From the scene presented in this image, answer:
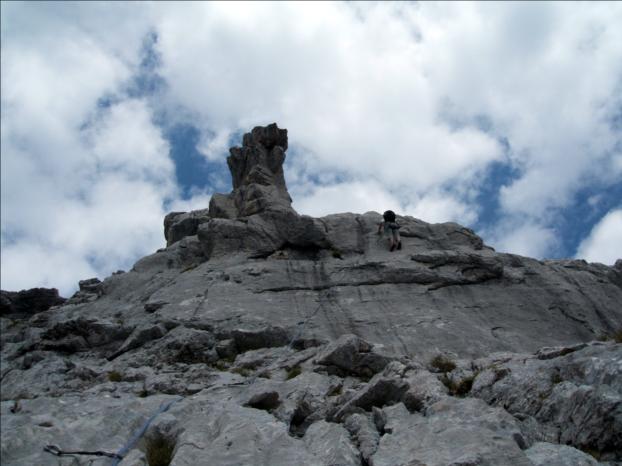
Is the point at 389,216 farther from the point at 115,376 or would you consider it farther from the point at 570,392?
the point at 570,392

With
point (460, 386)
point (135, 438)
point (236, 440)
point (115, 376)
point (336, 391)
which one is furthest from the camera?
point (115, 376)

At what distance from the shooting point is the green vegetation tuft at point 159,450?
13.0 meters

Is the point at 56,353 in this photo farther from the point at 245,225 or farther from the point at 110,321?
the point at 245,225

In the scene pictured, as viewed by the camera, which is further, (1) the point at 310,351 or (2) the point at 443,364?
(1) the point at 310,351

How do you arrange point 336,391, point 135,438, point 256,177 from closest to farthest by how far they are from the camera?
point 135,438, point 336,391, point 256,177

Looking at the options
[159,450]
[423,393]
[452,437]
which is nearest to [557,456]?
[452,437]

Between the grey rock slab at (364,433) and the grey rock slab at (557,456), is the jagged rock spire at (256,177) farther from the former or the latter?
the grey rock slab at (557,456)

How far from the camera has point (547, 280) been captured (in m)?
31.4

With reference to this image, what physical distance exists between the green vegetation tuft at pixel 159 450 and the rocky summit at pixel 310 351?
46mm

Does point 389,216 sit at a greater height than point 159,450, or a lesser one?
greater

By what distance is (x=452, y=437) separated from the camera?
38.7 ft

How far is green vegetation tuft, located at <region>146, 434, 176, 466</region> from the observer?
12984 millimetres

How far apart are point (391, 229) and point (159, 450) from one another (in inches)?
957

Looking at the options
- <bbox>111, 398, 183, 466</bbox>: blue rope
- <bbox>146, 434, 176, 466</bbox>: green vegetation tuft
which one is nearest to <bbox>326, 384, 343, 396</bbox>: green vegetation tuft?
<bbox>111, 398, 183, 466</bbox>: blue rope
